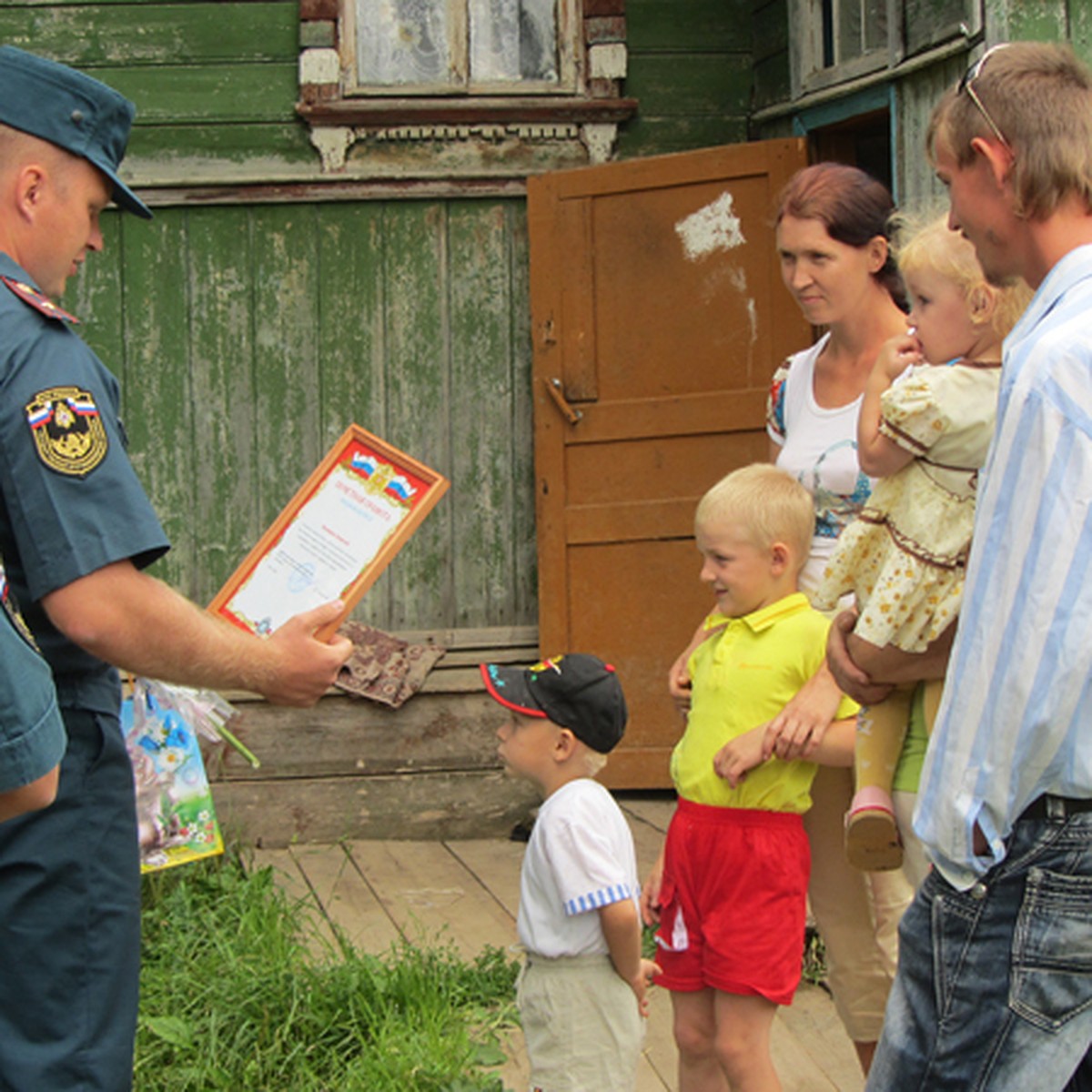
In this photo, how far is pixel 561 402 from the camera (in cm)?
577

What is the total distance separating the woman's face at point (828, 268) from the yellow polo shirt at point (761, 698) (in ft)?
2.01

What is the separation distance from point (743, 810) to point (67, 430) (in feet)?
4.82

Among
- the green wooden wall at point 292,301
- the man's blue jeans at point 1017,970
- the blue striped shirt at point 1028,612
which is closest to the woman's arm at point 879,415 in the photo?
the blue striped shirt at point 1028,612

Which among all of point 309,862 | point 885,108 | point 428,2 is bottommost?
point 309,862

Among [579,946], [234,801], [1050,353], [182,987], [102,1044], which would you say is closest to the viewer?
[1050,353]

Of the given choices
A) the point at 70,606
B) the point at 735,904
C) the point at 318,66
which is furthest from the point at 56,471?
the point at 318,66

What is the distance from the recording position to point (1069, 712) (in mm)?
1574

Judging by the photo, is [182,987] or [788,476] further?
[182,987]

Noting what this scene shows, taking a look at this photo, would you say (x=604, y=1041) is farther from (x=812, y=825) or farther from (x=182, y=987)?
(x=182, y=987)

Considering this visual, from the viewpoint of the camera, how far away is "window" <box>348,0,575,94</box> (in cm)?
595

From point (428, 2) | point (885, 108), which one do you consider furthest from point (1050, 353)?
point (428, 2)

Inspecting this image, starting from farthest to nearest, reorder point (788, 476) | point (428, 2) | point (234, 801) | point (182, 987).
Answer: point (428, 2) < point (234, 801) < point (182, 987) < point (788, 476)

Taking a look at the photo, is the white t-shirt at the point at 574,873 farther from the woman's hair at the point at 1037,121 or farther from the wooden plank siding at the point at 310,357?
the wooden plank siding at the point at 310,357

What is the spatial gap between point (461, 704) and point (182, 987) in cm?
214
